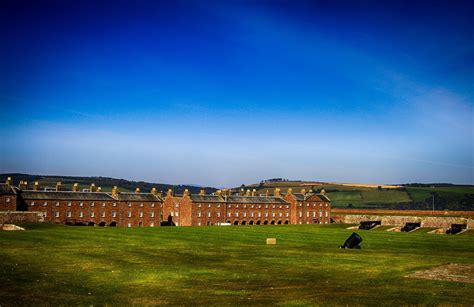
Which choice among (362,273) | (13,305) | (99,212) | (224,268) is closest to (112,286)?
(13,305)

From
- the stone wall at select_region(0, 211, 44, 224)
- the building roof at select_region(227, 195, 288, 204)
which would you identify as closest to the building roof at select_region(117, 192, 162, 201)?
the building roof at select_region(227, 195, 288, 204)

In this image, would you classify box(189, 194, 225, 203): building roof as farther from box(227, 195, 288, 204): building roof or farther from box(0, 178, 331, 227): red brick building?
box(227, 195, 288, 204): building roof

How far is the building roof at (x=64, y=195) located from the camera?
3777 inches

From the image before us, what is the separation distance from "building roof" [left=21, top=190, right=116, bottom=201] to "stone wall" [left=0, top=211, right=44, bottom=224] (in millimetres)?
19452

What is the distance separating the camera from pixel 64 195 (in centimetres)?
9981

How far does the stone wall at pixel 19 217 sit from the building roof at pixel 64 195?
1945 cm

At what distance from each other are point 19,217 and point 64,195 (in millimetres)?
26266

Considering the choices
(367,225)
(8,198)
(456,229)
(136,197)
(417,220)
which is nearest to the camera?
(456,229)

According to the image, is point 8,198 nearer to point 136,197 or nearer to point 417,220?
point 136,197

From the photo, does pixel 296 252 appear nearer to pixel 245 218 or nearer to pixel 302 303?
pixel 302 303

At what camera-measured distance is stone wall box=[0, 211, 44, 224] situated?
70.8 m

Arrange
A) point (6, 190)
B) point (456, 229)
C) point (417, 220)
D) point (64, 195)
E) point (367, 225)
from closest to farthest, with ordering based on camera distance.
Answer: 1. point (456, 229)
2. point (6, 190)
3. point (367, 225)
4. point (417, 220)
5. point (64, 195)

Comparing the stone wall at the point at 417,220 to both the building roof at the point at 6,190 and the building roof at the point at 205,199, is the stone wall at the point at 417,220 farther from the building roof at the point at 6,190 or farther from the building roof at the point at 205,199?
the building roof at the point at 6,190

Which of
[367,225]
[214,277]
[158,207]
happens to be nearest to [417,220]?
[367,225]
